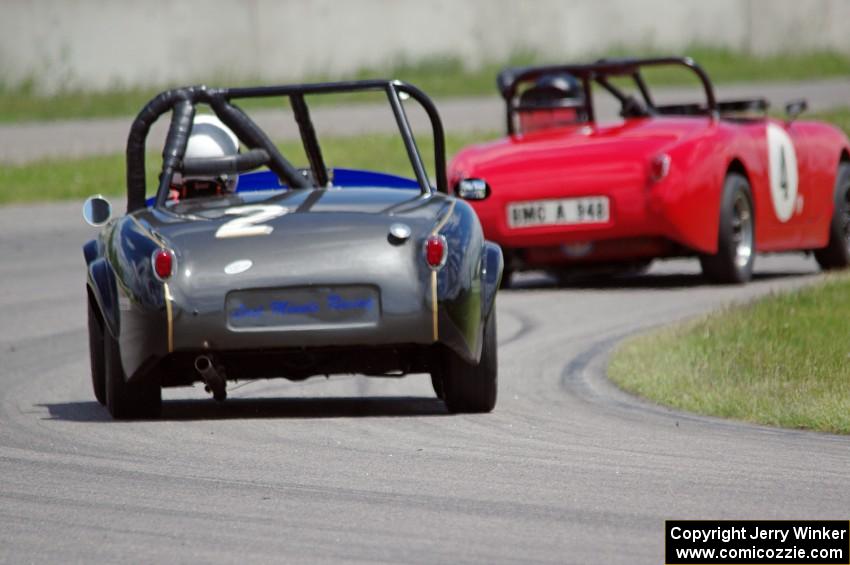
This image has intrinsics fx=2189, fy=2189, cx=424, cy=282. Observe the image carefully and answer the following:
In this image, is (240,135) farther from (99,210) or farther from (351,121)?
(351,121)

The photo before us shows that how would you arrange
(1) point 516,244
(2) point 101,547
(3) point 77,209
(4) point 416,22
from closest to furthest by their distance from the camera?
1. (2) point 101,547
2. (1) point 516,244
3. (3) point 77,209
4. (4) point 416,22

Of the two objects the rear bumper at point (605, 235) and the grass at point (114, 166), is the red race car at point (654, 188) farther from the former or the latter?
the grass at point (114, 166)

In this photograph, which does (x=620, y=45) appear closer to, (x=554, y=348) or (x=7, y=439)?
(x=554, y=348)

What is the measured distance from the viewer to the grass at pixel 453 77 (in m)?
32.0

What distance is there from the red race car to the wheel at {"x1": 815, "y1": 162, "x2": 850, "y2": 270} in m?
0.12

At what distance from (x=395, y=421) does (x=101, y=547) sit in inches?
102

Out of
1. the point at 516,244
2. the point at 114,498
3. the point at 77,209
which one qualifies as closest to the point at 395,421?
the point at 114,498

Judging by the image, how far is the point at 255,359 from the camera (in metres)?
7.88

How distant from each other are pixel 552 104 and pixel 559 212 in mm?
1602

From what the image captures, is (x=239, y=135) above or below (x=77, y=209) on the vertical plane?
above

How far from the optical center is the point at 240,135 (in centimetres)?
Answer: 897

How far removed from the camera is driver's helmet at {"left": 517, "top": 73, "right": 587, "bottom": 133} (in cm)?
1465

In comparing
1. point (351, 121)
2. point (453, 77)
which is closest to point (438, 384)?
point (351, 121)

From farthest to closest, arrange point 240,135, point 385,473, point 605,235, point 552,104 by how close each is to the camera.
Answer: point 552,104 < point 605,235 < point 240,135 < point 385,473
